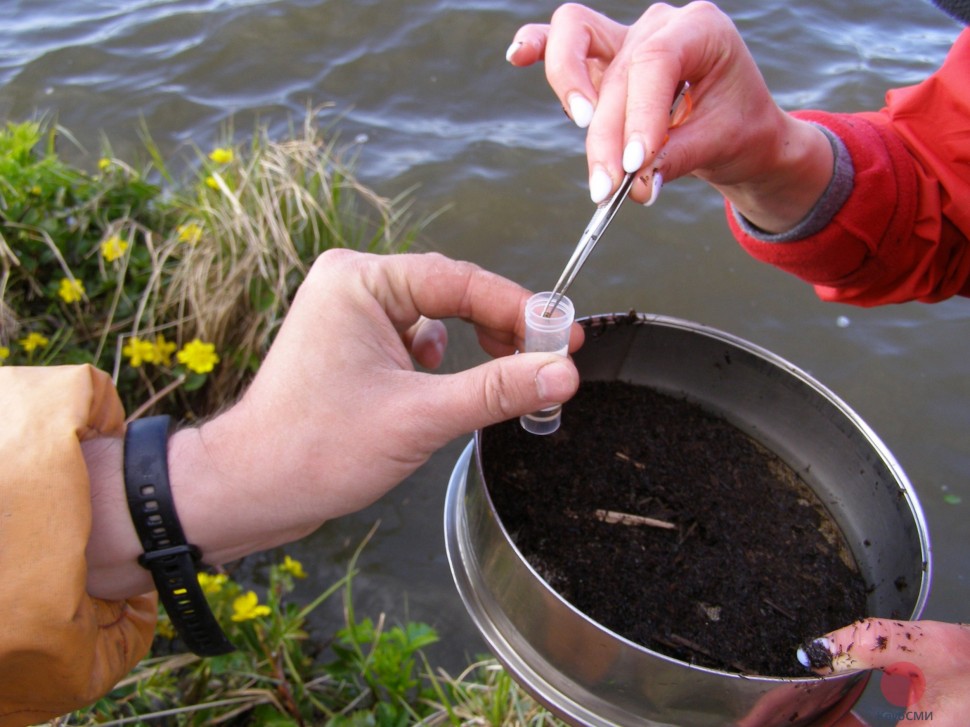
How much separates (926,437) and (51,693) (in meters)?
2.81

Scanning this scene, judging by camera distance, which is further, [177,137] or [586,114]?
[177,137]

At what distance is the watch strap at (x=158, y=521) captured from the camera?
1133 millimetres

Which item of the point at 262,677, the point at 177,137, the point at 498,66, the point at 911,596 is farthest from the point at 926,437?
the point at 177,137

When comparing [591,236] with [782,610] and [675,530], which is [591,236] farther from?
[782,610]

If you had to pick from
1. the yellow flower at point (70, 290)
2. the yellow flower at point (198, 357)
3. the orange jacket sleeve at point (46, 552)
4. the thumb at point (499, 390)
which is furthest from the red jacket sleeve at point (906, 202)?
the yellow flower at point (70, 290)

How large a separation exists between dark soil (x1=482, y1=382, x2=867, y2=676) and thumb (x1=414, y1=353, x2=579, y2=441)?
0.30m

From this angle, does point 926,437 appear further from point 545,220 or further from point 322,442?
point 322,442

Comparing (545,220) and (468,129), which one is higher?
(468,129)

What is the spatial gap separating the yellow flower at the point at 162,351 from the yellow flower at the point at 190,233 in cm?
35

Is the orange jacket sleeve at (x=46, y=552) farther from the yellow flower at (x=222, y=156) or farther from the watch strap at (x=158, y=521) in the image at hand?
→ the yellow flower at (x=222, y=156)

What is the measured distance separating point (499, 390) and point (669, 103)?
21.8 inches

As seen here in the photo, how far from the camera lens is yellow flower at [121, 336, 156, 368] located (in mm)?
2346

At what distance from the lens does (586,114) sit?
1.27 metres

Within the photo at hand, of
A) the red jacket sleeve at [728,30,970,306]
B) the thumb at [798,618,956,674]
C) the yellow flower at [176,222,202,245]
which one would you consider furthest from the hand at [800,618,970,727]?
the yellow flower at [176,222,202,245]
